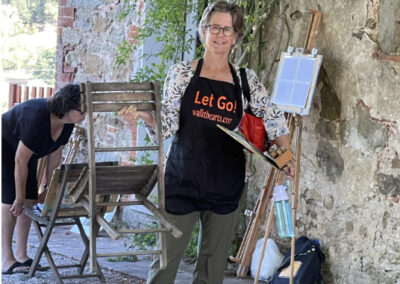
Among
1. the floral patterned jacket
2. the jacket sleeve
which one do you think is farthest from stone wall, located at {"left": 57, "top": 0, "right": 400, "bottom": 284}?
the jacket sleeve

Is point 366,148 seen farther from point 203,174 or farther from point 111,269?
point 111,269

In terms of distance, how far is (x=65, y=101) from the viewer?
15.9ft

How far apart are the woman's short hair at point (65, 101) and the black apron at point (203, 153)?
58.9 inches

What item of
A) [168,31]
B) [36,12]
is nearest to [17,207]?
[168,31]

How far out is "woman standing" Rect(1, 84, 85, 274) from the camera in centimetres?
492

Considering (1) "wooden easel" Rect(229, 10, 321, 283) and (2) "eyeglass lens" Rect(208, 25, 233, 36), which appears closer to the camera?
(2) "eyeglass lens" Rect(208, 25, 233, 36)

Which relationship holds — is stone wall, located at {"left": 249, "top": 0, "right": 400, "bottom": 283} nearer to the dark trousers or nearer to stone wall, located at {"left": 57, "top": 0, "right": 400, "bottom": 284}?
stone wall, located at {"left": 57, "top": 0, "right": 400, "bottom": 284}

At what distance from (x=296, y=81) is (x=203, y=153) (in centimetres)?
153

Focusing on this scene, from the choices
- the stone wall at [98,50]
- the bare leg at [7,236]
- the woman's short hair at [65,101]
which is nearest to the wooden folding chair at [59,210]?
the bare leg at [7,236]

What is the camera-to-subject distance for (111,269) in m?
5.54

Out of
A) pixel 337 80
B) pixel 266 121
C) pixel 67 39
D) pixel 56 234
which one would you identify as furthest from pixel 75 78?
pixel 266 121

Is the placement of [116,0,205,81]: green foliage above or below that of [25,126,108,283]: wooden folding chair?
above

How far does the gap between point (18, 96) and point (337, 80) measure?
19.1 ft

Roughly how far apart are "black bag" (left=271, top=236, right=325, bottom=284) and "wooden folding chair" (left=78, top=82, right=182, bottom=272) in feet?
5.08
